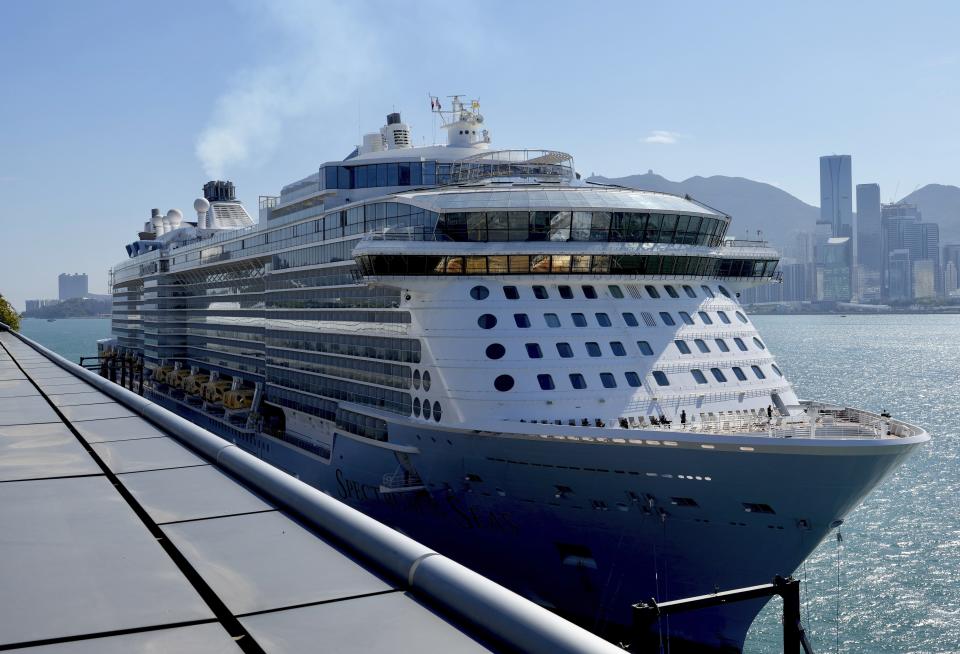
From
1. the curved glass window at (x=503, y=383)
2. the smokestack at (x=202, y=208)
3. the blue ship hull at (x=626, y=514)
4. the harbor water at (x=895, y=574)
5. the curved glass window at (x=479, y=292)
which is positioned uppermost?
the smokestack at (x=202, y=208)

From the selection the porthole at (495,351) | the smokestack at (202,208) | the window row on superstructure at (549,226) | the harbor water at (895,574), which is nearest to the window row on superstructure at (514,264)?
the window row on superstructure at (549,226)

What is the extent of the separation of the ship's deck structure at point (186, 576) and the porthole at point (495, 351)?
16.6m

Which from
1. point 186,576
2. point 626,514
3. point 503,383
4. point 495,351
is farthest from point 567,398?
point 186,576

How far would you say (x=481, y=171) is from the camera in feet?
121

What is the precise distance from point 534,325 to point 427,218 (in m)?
5.44

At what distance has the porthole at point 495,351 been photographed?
26.1 m

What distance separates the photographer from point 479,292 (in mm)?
27453

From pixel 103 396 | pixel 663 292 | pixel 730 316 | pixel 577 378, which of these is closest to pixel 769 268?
pixel 730 316

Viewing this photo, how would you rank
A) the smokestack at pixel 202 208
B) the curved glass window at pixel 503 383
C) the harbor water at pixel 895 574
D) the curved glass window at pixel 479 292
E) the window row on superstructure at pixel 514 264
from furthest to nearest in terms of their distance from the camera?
the smokestack at pixel 202 208 → the harbor water at pixel 895 574 → the window row on superstructure at pixel 514 264 → the curved glass window at pixel 479 292 → the curved glass window at pixel 503 383

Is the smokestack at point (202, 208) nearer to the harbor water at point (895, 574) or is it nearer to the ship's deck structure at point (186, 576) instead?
the harbor water at point (895, 574)

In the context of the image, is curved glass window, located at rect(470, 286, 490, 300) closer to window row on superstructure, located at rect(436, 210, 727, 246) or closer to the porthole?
window row on superstructure, located at rect(436, 210, 727, 246)

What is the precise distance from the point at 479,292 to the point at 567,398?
4727 mm

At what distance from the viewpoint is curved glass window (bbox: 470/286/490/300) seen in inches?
1075

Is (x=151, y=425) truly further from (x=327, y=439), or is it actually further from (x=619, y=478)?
(x=327, y=439)
